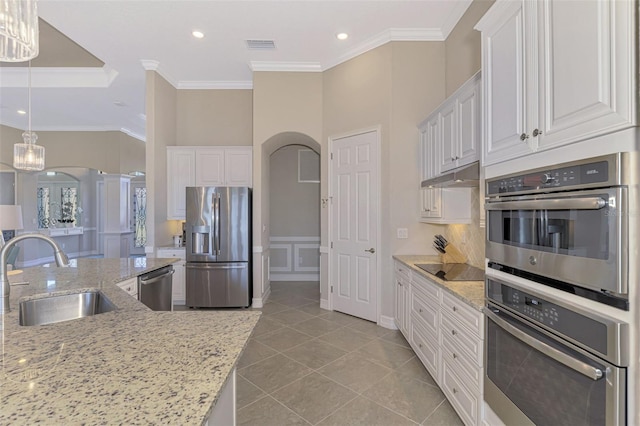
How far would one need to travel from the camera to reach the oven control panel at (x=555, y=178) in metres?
1.08

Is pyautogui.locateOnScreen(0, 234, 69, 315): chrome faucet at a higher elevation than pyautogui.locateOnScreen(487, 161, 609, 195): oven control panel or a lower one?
lower

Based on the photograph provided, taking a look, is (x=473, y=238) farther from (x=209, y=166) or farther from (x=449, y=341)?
(x=209, y=166)

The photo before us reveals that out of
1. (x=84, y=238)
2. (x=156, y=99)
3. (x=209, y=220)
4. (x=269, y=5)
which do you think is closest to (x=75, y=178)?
(x=84, y=238)

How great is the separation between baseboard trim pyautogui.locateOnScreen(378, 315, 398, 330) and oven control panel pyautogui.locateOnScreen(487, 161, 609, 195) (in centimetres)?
252

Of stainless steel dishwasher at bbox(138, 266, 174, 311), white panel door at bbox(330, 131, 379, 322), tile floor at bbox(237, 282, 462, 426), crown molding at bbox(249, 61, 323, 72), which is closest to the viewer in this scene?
tile floor at bbox(237, 282, 462, 426)

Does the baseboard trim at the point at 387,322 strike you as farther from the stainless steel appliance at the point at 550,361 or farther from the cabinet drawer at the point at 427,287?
the stainless steel appliance at the point at 550,361

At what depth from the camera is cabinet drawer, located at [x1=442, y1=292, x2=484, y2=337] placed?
5.93 feet

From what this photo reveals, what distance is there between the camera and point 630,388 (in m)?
1.00

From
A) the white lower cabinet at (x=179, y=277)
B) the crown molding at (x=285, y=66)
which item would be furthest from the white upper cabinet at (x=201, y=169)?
the crown molding at (x=285, y=66)

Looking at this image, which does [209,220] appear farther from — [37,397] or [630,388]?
[630,388]

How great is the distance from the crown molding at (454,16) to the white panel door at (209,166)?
352cm

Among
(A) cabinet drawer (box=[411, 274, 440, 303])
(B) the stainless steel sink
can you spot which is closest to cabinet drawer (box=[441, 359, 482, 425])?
(A) cabinet drawer (box=[411, 274, 440, 303])

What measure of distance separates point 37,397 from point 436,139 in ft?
10.9

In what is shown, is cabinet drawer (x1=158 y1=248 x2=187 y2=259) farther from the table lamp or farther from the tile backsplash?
the tile backsplash
